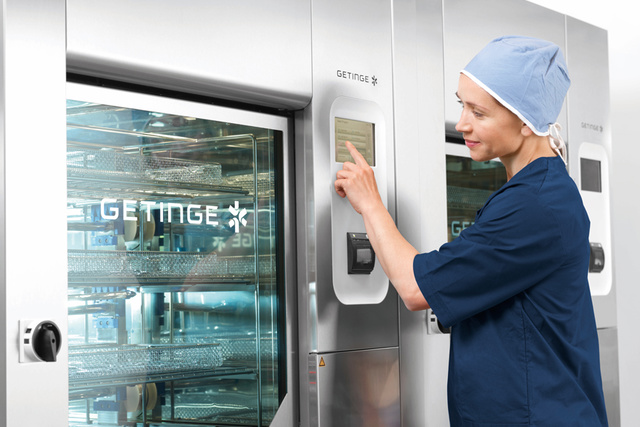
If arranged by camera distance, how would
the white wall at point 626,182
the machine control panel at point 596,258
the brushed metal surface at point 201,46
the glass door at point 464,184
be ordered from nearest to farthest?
1. the brushed metal surface at point 201,46
2. the glass door at point 464,184
3. the machine control panel at point 596,258
4. the white wall at point 626,182

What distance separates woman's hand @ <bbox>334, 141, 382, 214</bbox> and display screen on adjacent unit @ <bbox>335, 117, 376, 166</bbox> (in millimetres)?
27

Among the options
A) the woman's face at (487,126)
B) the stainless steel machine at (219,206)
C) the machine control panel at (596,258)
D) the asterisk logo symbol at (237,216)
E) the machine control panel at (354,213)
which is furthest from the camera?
the machine control panel at (596,258)

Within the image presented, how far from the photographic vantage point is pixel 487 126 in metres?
1.76

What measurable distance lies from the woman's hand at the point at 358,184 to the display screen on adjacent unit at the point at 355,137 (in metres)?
0.03

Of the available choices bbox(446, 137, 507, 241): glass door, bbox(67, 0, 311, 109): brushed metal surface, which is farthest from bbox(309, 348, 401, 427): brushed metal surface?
bbox(67, 0, 311, 109): brushed metal surface

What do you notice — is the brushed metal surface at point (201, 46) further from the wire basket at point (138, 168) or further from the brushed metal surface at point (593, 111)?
the brushed metal surface at point (593, 111)

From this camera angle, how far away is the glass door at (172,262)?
5.54ft

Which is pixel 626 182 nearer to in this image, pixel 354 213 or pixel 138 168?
pixel 354 213

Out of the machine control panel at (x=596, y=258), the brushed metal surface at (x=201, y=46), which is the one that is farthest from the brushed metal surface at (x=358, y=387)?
the machine control panel at (x=596, y=258)

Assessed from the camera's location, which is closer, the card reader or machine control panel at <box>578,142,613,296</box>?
the card reader

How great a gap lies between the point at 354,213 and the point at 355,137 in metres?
0.23

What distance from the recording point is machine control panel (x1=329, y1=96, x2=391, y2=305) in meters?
2.13

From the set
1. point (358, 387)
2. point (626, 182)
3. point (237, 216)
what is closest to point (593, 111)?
point (626, 182)

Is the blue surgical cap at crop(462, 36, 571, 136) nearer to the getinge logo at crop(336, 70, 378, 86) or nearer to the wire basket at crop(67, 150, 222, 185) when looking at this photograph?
the getinge logo at crop(336, 70, 378, 86)
